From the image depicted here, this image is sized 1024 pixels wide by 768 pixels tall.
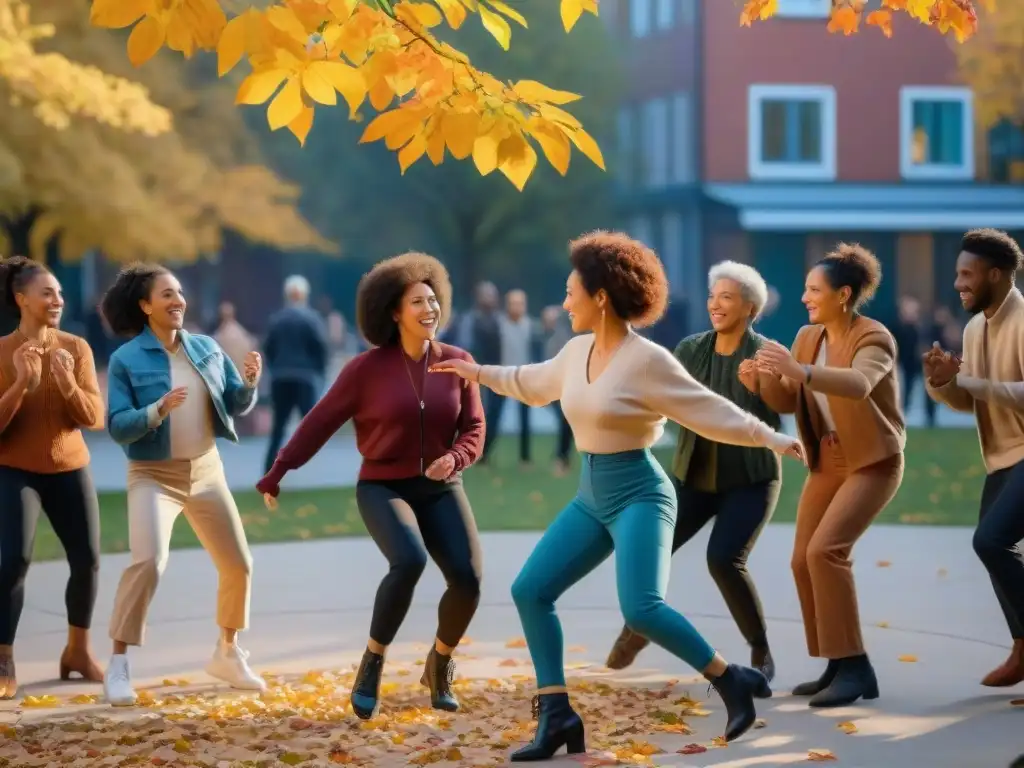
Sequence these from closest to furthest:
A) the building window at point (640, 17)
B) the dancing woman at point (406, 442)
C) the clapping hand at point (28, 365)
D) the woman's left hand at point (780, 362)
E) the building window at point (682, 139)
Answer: the woman's left hand at point (780, 362) < the dancing woman at point (406, 442) < the clapping hand at point (28, 365) < the building window at point (682, 139) < the building window at point (640, 17)

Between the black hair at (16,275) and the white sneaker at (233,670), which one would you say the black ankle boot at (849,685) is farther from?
the black hair at (16,275)

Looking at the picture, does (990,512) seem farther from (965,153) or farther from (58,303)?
(965,153)

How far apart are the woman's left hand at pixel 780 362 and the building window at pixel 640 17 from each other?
125 feet

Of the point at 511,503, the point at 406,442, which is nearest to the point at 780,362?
the point at 406,442

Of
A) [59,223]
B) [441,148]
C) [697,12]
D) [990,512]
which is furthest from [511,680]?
[697,12]

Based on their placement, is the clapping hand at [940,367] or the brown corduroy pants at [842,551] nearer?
the clapping hand at [940,367]

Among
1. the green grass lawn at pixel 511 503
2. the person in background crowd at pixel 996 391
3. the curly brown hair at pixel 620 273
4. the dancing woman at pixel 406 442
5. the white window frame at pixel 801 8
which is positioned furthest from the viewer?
the white window frame at pixel 801 8

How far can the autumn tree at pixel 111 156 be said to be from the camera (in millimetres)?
17938

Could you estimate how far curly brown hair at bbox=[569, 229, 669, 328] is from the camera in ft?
21.8

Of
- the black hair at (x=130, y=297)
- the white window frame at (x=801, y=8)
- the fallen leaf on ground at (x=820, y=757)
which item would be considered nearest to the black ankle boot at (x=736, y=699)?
the fallen leaf on ground at (x=820, y=757)

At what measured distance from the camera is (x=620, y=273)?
6.63 m

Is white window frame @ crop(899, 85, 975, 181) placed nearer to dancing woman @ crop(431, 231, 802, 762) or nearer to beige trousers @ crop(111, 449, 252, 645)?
beige trousers @ crop(111, 449, 252, 645)

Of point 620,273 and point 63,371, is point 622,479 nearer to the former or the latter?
point 620,273

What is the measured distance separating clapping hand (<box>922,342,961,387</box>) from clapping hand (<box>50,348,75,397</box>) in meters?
3.80
